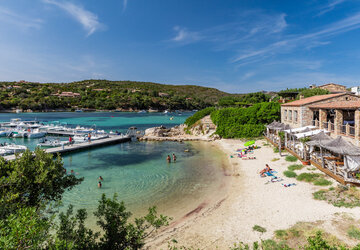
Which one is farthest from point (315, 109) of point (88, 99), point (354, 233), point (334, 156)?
point (88, 99)

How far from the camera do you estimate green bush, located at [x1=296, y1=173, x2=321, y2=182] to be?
13.9 meters

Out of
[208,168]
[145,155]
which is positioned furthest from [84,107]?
[208,168]

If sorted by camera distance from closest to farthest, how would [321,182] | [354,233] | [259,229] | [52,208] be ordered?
1. [52,208]
2. [354,233]
3. [259,229]
4. [321,182]

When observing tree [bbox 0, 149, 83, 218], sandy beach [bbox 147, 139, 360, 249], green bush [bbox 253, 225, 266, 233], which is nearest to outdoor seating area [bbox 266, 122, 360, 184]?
sandy beach [bbox 147, 139, 360, 249]

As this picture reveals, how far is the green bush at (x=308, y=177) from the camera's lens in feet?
45.8

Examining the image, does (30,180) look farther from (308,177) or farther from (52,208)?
(308,177)

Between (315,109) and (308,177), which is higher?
(315,109)

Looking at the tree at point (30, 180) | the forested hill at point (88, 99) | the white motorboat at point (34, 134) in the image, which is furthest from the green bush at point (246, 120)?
the forested hill at point (88, 99)

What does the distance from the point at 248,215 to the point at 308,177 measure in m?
6.45

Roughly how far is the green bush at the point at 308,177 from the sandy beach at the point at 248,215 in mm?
471

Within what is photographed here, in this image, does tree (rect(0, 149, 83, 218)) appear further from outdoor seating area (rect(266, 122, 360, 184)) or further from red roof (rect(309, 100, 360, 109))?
red roof (rect(309, 100, 360, 109))

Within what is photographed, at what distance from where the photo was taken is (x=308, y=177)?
14156 mm

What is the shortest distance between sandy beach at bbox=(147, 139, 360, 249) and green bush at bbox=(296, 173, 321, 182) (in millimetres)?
471

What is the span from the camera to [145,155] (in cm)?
2727
